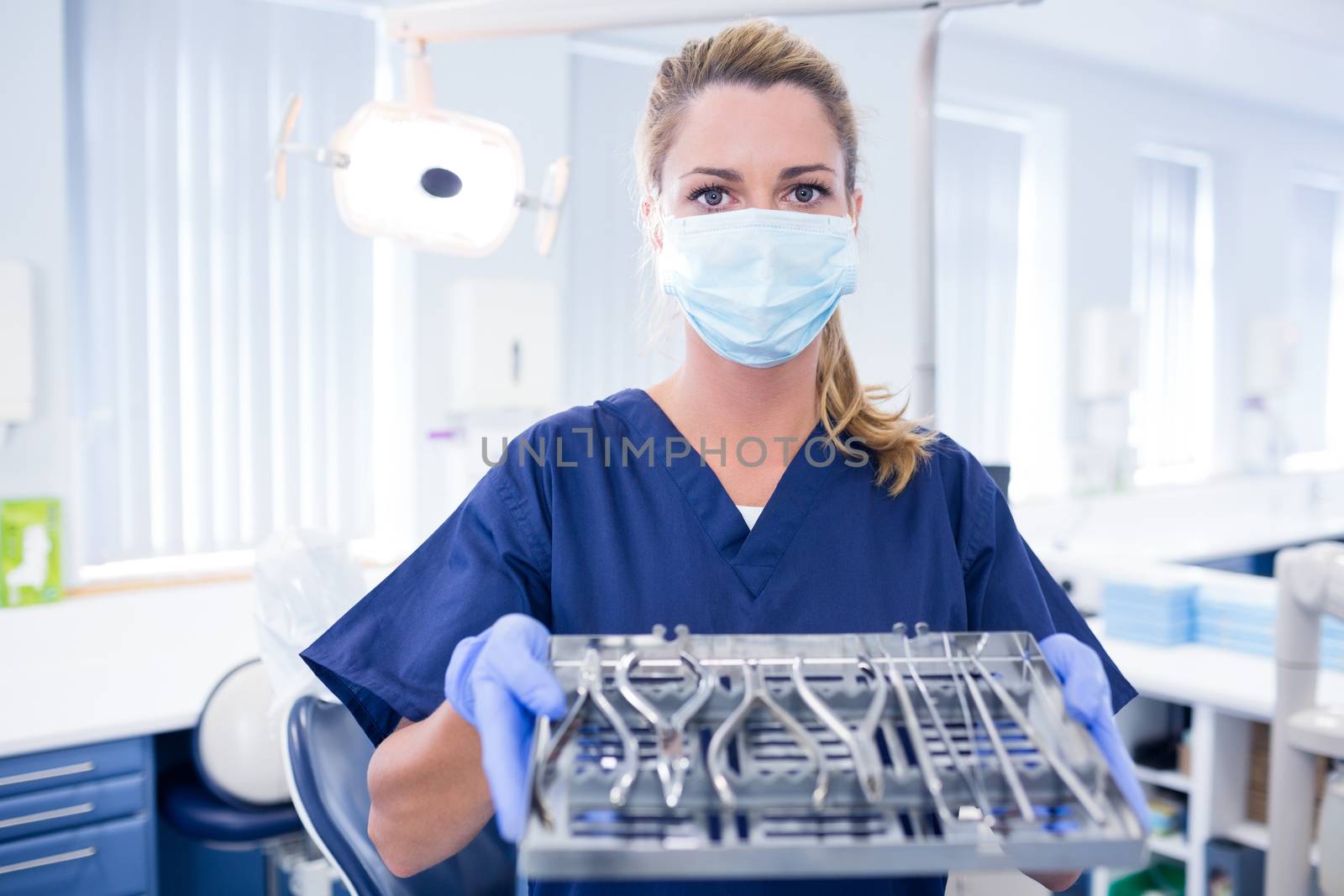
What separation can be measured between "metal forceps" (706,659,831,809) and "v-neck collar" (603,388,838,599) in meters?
0.29

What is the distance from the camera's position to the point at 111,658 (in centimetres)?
221

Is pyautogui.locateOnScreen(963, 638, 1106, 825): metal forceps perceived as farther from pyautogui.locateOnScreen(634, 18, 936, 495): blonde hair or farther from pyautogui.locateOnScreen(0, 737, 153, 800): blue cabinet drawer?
pyautogui.locateOnScreen(0, 737, 153, 800): blue cabinet drawer

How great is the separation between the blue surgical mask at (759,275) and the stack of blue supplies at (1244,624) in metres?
1.73

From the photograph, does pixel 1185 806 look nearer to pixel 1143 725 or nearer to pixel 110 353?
pixel 1143 725

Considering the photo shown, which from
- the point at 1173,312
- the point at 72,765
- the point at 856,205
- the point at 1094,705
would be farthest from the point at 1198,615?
the point at 1173,312

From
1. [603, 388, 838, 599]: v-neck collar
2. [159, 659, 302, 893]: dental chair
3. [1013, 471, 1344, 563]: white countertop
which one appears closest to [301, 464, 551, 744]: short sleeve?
[603, 388, 838, 599]: v-neck collar

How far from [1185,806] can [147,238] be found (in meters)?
2.78

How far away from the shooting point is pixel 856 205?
115 cm

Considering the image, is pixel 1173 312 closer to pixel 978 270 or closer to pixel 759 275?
pixel 978 270

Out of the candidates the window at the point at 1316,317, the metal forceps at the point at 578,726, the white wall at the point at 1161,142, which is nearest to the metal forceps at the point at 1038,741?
the metal forceps at the point at 578,726

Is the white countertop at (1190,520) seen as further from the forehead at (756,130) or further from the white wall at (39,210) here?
the white wall at (39,210)

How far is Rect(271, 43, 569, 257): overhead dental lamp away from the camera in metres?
1.34

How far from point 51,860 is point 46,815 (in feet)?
0.27

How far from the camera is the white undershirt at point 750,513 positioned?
1036mm
